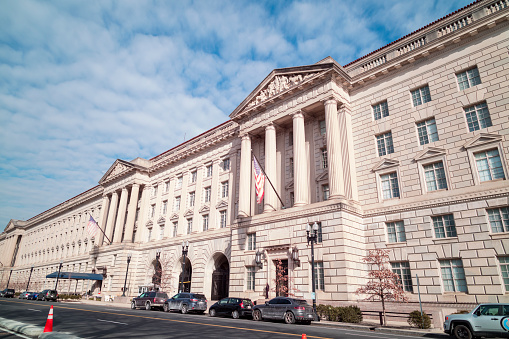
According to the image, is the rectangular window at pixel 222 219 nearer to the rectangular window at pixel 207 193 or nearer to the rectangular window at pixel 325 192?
the rectangular window at pixel 207 193

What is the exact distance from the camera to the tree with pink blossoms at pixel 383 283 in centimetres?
2286

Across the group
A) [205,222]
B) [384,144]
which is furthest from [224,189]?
[384,144]

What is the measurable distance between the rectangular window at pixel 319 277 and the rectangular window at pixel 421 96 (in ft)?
52.3

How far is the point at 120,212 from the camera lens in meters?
58.0

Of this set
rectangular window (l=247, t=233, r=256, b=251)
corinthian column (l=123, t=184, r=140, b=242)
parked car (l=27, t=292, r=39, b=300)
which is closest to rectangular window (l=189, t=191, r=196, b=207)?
corinthian column (l=123, t=184, r=140, b=242)

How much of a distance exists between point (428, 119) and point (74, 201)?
78.3 m

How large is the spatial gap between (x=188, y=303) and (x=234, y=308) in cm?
536

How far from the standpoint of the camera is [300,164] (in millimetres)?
32125

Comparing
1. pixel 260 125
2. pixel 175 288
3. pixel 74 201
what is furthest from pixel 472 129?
pixel 74 201

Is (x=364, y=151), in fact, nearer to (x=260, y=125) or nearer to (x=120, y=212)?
(x=260, y=125)

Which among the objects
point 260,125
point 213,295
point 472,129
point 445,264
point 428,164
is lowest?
point 213,295

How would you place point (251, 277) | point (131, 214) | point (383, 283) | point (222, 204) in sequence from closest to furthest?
point (383, 283)
point (251, 277)
point (222, 204)
point (131, 214)

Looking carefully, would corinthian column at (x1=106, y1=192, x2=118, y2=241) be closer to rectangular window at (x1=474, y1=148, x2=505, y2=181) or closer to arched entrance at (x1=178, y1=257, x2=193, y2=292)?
arched entrance at (x1=178, y1=257, x2=193, y2=292)

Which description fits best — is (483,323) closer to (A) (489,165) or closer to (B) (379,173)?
(A) (489,165)
